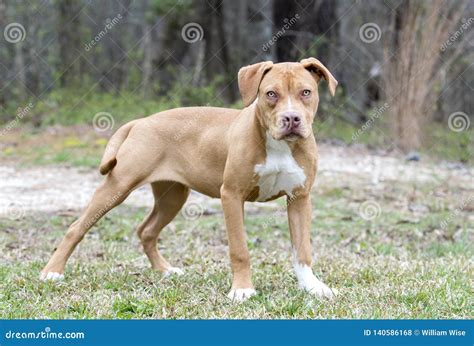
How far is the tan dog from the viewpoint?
4.94m

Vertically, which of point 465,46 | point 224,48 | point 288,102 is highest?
point 288,102

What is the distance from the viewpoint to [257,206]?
9688 millimetres

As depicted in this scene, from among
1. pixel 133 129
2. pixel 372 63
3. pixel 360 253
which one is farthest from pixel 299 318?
pixel 372 63

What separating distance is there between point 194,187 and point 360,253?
206 centimetres

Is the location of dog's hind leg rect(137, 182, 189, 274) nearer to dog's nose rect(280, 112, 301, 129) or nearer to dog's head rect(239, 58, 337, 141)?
dog's head rect(239, 58, 337, 141)

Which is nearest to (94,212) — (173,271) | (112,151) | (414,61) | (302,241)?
(112,151)

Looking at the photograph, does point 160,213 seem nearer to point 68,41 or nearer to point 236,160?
point 236,160

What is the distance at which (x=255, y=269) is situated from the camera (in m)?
6.24

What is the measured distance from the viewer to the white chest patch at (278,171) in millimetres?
5164

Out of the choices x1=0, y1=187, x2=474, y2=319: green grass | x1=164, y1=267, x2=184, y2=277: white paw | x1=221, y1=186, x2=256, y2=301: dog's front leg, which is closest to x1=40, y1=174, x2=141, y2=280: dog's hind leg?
x1=0, y1=187, x2=474, y2=319: green grass

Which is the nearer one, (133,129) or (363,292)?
(363,292)

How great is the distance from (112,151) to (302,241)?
1.56m

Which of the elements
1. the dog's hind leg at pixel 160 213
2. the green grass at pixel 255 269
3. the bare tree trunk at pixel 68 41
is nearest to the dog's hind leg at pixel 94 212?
the green grass at pixel 255 269

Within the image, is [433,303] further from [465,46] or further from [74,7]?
[74,7]
